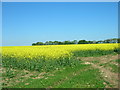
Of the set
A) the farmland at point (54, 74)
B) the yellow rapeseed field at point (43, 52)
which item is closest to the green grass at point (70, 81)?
the farmland at point (54, 74)

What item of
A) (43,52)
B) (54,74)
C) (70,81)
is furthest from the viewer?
(43,52)

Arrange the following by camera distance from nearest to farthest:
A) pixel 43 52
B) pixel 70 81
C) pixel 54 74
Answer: pixel 70 81, pixel 54 74, pixel 43 52

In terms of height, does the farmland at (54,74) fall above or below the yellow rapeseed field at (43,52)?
below

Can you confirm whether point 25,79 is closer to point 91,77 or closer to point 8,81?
point 8,81

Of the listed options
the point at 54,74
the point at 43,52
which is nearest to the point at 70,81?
the point at 54,74

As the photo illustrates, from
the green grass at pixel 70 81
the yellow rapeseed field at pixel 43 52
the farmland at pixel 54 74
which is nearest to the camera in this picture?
the green grass at pixel 70 81

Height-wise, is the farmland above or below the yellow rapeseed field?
below

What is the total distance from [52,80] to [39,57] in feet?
19.2

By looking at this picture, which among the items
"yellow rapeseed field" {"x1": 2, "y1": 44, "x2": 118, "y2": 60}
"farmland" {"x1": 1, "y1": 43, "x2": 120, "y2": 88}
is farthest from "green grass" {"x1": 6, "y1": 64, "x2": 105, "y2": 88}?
→ "yellow rapeseed field" {"x1": 2, "y1": 44, "x2": 118, "y2": 60}

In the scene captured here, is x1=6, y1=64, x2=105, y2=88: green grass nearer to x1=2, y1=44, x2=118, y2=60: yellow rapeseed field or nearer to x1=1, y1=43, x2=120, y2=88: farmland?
x1=1, y1=43, x2=120, y2=88: farmland

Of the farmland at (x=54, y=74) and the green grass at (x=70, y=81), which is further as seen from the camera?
the farmland at (x=54, y=74)

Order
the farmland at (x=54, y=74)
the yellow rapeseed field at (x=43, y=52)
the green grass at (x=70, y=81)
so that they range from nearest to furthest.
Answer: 1. the green grass at (x=70, y=81)
2. the farmland at (x=54, y=74)
3. the yellow rapeseed field at (x=43, y=52)

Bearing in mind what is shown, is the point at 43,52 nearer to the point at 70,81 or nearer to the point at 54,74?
the point at 54,74

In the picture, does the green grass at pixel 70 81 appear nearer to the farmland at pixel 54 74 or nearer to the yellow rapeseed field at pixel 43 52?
the farmland at pixel 54 74
